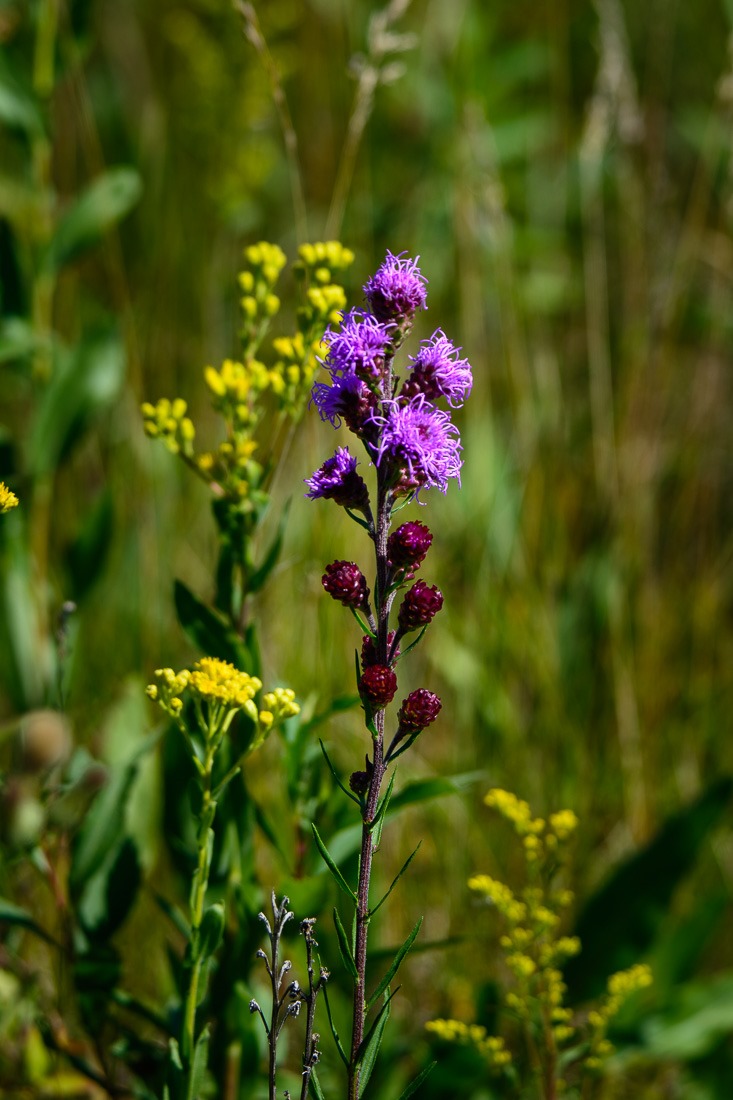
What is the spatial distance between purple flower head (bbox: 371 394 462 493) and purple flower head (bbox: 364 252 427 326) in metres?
0.08

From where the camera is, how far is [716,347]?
8.46ft

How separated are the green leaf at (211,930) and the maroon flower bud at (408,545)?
33cm

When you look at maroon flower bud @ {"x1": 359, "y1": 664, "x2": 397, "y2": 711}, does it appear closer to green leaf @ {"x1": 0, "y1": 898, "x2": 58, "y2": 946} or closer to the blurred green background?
the blurred green background

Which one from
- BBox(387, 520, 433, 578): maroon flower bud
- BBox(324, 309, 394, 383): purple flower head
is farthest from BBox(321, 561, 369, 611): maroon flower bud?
BBox(324, 309, 394, 383): purple flower head

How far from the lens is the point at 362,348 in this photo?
940mm

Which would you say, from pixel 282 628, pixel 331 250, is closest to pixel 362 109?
pixel 331 250

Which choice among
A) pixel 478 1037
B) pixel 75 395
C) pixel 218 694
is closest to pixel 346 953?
pixel 218 694

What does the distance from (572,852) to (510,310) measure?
3.29 feet

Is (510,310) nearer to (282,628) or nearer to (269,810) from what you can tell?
(282,628)

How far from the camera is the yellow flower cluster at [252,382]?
1.14m

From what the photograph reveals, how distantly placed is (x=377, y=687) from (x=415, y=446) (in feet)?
0.63

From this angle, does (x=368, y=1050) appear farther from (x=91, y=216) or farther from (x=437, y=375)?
(x=91, y=216)

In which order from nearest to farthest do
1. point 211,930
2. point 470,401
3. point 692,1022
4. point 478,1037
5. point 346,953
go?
point 346,953, point 211,930, point 478,1037, point 692,1022, point 470,401

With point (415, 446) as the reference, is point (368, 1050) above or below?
below
